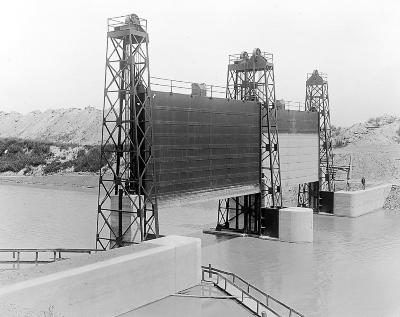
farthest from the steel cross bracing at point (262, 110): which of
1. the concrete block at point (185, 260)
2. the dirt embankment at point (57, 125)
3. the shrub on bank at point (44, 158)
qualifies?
the dirt embankment at point (57, 125)

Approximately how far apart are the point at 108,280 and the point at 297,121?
2569 cm

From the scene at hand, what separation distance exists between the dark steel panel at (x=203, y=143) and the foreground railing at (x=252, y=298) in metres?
5.00

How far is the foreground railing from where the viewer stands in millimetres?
17922

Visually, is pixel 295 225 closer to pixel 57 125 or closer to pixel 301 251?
pixel 301 251

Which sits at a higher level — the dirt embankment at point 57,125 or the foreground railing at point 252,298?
the dirt embankment at point 57,125

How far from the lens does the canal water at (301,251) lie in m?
21.0

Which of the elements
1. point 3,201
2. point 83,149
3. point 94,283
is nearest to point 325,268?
point 94,283

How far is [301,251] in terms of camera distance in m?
29.9

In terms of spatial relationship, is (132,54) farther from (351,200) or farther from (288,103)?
(351,200)

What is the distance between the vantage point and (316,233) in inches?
1423

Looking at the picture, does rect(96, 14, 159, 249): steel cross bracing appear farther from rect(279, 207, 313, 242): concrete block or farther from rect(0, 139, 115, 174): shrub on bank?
rect(0, 139, 115, 174): shrub on bank

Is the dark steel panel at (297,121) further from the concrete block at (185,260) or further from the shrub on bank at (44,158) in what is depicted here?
the shrub on bank at (44,158)

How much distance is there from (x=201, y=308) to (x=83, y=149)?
7968cm

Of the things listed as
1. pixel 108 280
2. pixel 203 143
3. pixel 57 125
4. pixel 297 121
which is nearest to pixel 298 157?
pixel 297 121
